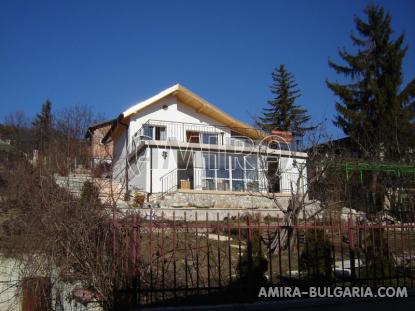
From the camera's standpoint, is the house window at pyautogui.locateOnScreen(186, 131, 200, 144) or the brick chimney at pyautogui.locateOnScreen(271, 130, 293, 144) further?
the house window at pyautogui.locateOnScreen(186, 131, 200, 144)

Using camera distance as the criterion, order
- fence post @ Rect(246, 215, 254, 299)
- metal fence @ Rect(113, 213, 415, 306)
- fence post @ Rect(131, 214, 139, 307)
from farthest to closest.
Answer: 1. fence post @ Rect(246, 215, 254, 299)
2. metal fence @ Rect(113, 213, 415, 306)
3. fence post @ Rect(131, 214, 139, 307)

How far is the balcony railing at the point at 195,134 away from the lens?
25.7 meters

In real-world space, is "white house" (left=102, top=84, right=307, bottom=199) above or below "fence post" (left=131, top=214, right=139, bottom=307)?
above

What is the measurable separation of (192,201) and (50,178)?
10562 mm

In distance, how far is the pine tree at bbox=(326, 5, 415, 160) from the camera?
27.2 meters

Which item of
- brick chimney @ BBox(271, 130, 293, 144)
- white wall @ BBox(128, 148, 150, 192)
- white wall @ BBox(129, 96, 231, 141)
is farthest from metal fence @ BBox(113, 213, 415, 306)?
white wall @ BBox(129, 96, 231, 141)

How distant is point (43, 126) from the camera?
140 ft

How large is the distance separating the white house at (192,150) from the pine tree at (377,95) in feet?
17.4

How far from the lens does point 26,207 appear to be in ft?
33.4

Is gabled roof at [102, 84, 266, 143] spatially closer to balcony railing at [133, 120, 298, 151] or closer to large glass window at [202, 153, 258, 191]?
balcony railing at [133, 120, 298, 151]

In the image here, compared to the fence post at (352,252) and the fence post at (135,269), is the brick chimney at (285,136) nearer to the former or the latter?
the fence post at (352,252)

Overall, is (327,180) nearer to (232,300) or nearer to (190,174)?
(190,174)

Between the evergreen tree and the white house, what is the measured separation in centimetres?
907

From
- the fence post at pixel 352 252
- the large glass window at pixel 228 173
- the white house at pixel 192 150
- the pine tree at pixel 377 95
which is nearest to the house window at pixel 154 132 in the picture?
the white house at pixel 192 150
